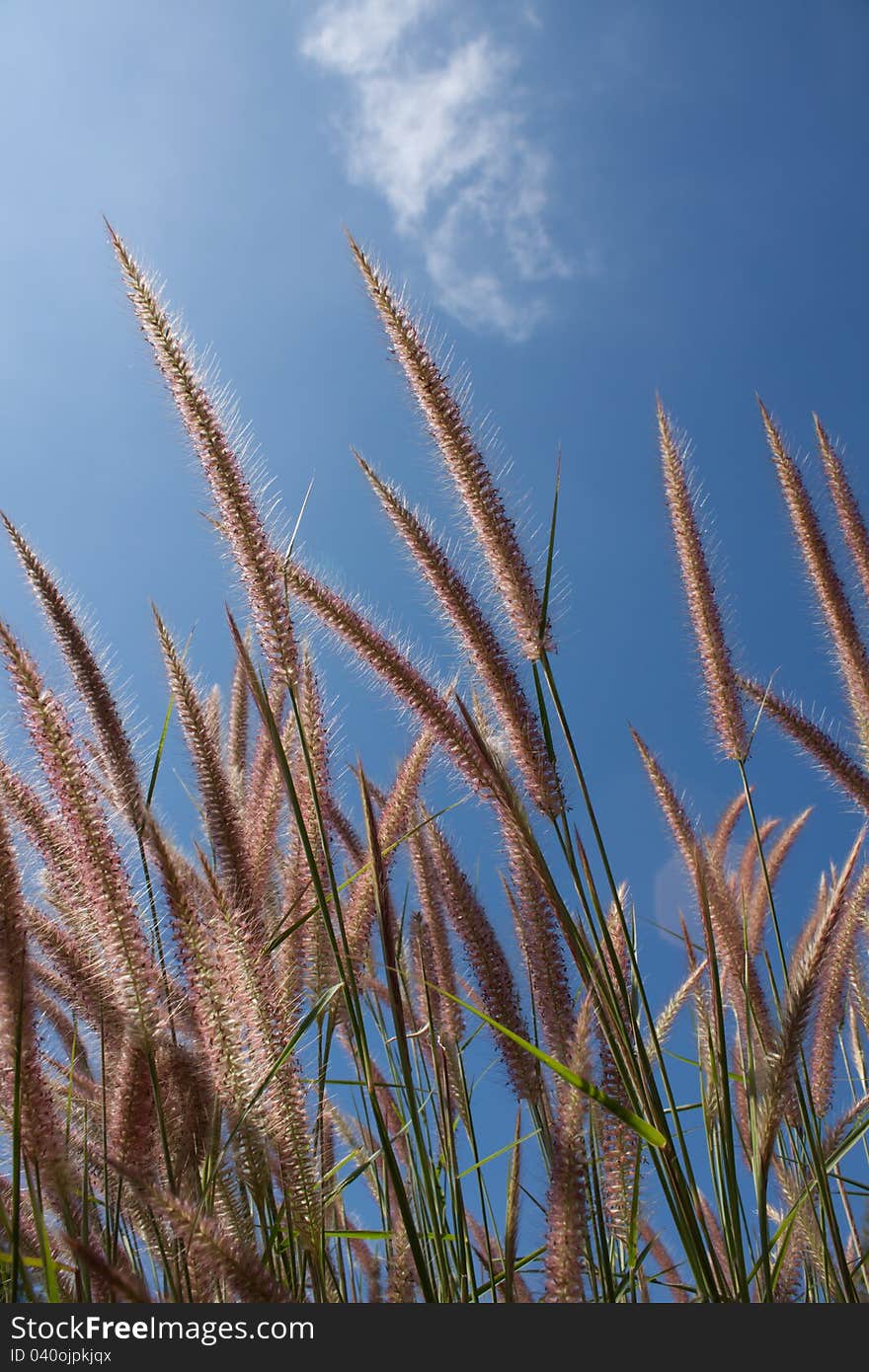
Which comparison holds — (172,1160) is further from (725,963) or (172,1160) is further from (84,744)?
(725,963)

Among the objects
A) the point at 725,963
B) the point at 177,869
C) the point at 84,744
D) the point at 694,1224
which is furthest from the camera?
the point at 725,963

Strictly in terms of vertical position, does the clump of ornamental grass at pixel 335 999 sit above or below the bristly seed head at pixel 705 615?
below

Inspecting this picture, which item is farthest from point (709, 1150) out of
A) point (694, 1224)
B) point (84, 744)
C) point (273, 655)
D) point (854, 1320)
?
point (84, 744)

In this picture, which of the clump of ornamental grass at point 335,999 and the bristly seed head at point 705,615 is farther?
the bristly seed head at point 705,615

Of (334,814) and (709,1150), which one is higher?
(334,814)

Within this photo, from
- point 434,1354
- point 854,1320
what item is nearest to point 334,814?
point 434,1354

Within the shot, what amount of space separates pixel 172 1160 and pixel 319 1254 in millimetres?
383

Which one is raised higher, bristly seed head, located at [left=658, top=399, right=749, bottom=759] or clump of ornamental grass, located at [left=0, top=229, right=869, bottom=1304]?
bristly seed head, located at [left=658, top=399, right=749, bottom=759]

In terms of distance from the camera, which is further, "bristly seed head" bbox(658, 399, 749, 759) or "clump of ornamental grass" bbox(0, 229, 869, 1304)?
"bristly seed head" bbox(658, 399, 749, 759)

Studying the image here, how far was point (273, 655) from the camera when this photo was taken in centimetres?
197

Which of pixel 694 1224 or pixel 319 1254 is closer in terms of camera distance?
pixel 694 1224

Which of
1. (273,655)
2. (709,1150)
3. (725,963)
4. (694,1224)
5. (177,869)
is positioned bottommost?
(694,1224)

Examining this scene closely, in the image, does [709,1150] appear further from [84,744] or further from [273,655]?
[84,744]

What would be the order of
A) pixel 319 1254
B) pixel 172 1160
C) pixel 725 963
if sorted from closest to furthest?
pixel 319 1254, pixel 172 1160, pixel 725 963
